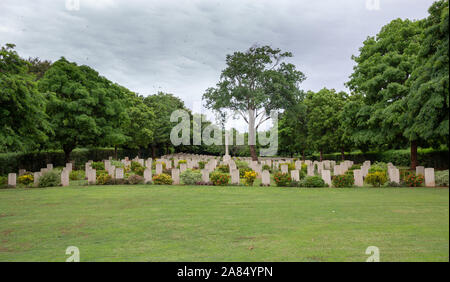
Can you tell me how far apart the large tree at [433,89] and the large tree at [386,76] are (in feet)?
23.9

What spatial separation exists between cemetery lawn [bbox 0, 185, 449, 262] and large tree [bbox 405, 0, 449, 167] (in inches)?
55.0

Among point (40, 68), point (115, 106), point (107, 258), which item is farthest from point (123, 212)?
point (40, 68)

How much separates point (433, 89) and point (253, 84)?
28.8 m

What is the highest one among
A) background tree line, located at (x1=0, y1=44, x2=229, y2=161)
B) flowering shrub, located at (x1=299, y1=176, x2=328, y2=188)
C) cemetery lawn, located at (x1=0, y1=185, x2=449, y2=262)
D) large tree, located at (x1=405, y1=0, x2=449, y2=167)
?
background tree line, located at (x1=0, y1=44, x2=229, y2=161)

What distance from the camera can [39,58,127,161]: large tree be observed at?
25719mm

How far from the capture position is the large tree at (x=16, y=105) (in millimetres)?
14875

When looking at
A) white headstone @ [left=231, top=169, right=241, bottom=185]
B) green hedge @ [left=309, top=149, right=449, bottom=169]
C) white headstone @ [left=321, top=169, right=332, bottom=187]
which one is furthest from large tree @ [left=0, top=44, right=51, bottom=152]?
green hedge @ [left=309, top=149, right=449, bottom=169]

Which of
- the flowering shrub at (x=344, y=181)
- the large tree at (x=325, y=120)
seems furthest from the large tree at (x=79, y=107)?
the large tree at (x=325, y=120)

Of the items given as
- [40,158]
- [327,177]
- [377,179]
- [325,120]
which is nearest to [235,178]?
[327,177]

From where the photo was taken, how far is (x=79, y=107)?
2620 cm

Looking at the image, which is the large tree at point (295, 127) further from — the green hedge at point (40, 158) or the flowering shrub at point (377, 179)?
the green hedge at point (40, 158)

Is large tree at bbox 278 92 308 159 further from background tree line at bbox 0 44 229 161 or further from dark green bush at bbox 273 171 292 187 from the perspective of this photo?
dark green bush at bbox 273 171 292 187
